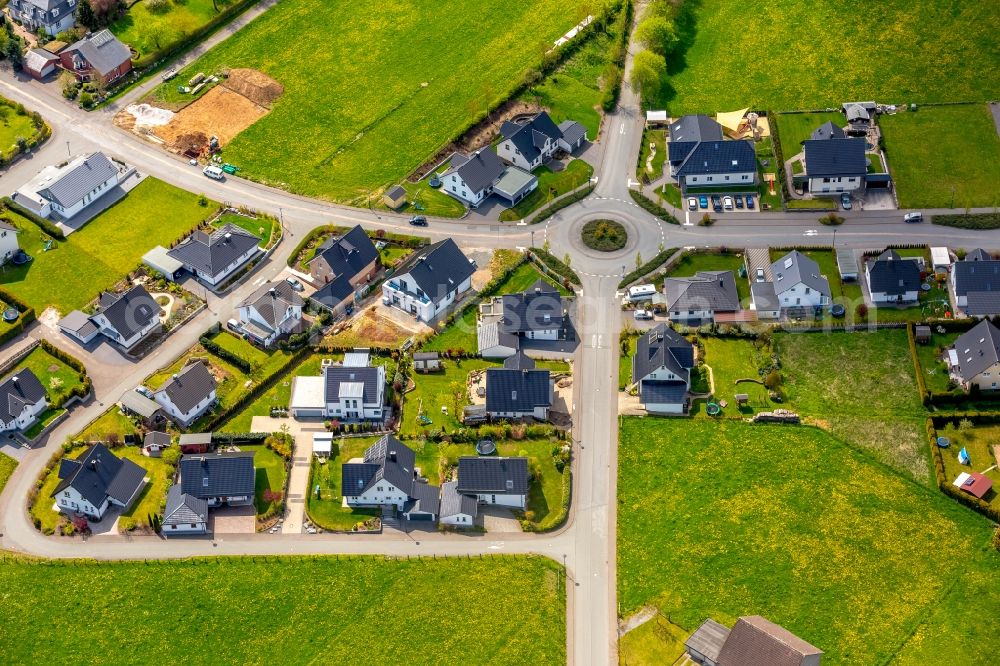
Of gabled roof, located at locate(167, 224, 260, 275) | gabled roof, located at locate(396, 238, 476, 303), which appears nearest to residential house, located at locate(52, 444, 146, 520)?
gabled roof, located at locate(167, 224, 260, 275)

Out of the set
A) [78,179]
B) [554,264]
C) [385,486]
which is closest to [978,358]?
[554,264]

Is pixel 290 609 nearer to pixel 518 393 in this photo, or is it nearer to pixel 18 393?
pixel 518 393

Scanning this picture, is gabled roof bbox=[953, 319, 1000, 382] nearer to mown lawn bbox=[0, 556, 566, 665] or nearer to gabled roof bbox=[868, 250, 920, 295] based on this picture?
gabled roof bbox=[868, 250, 920, 295]

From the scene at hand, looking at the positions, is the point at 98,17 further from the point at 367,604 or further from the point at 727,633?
the point at 727,633

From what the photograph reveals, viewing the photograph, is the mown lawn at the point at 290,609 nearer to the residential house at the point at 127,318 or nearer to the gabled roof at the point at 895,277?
the residential house at the point at 127,318

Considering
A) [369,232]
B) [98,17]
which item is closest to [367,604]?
[369,232]

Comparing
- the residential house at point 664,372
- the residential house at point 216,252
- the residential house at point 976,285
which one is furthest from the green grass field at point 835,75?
the residential house at point 216,252
